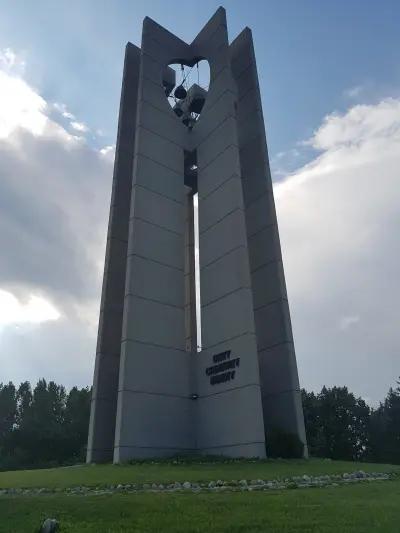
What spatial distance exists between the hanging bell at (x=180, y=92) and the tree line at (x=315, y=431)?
102 ft

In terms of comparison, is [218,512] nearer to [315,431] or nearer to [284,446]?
[284,446]

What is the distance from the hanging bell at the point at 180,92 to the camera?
41.9 m

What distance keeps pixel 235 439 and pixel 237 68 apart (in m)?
28.4

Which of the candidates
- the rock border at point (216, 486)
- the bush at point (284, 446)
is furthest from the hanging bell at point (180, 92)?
the rock border at point (216, 486)

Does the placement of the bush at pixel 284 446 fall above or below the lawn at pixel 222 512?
above

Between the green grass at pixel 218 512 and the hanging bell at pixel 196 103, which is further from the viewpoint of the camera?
the hanging bell at pixel 196 103

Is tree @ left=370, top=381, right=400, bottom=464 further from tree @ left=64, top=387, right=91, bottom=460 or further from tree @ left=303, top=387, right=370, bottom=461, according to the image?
tree @ left=64, top=387, right=91, bottom=460

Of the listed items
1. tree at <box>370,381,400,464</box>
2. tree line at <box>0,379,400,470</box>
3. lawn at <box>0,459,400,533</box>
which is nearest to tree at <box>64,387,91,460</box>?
tree line at <box>0,379,400,470</box>

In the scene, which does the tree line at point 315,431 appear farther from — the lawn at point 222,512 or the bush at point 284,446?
the lawn at point 222,512

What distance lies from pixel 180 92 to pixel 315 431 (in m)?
33.5

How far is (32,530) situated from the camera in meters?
8.52

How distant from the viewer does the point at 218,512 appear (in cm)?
923

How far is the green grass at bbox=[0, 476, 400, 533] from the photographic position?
315 inches

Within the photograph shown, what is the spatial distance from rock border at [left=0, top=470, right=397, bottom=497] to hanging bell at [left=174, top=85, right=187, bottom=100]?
34.1 metres
